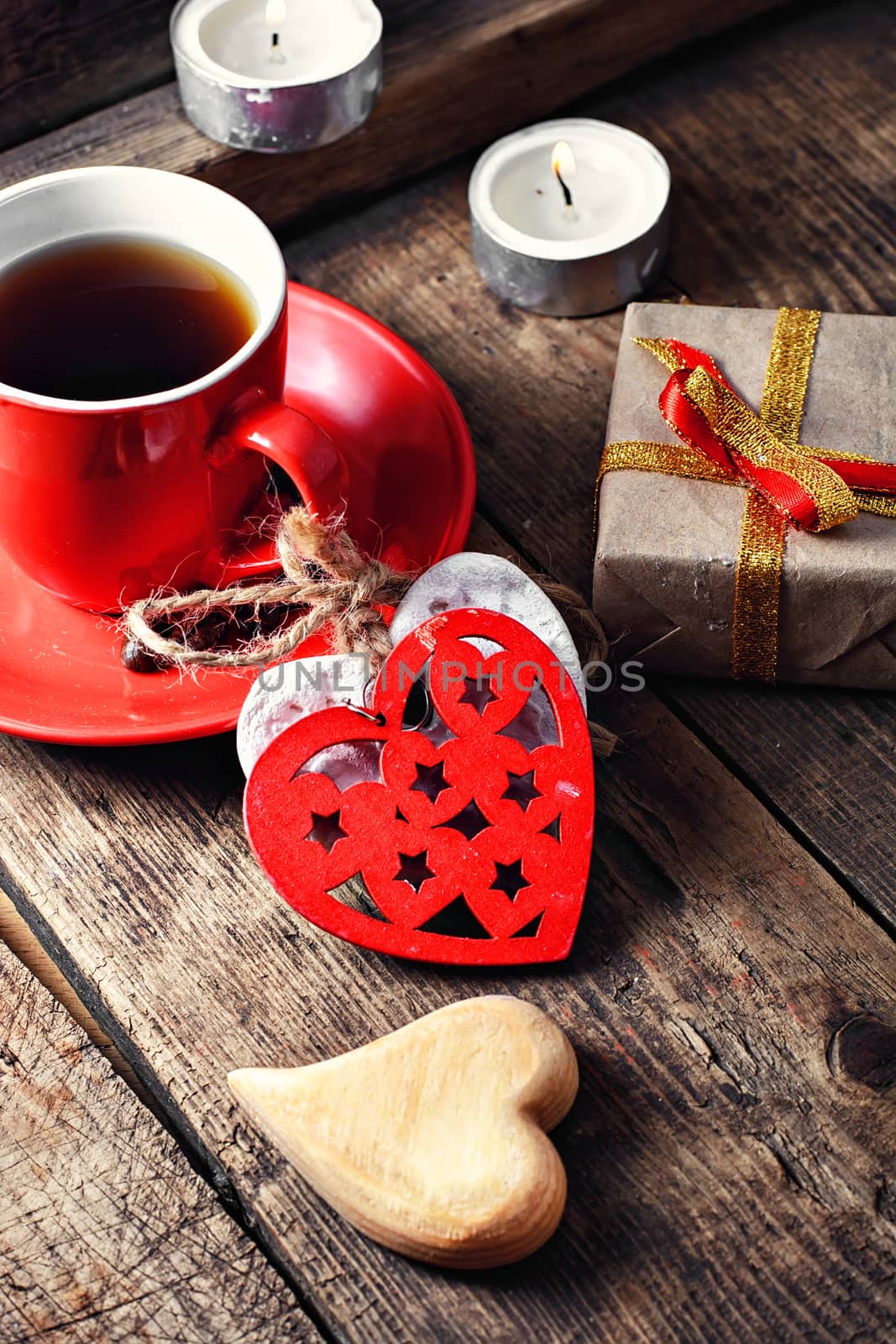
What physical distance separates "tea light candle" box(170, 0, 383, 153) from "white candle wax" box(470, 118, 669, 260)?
0.36 feet

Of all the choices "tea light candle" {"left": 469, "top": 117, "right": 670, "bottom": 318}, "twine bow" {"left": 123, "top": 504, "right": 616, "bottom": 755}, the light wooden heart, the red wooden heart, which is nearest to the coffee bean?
"twine bow" {"left": 123, "top": 504, "right": 616, "bottom": 755}

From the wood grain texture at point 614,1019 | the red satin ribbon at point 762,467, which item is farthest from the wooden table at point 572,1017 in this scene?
the red satin ribbon at point 762,467

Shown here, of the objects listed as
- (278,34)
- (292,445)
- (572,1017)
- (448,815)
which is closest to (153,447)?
(292,445)

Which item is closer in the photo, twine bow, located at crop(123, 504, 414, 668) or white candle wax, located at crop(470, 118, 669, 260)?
twine bow, located at crop(123, 504, 414, 668)

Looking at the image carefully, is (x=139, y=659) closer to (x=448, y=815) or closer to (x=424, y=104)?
(x=448, y=815)

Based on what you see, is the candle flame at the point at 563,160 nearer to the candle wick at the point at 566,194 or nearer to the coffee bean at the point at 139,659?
the candle wick at the point at 566,194

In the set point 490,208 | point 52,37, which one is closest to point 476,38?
point 490,208

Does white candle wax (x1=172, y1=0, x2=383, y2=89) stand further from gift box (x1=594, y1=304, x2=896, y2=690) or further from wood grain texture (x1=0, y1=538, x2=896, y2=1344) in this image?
wood grain texture (x1=0, y1=538, x2=896, y2=1344)

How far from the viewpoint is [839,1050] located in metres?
0.60

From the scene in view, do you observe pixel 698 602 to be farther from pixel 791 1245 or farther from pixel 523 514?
pixel 791 1245

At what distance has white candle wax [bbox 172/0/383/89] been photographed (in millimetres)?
886

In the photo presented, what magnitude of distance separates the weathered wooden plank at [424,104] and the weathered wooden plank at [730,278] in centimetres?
3

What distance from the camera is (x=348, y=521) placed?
74 cm

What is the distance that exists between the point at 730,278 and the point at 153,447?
492 mm
